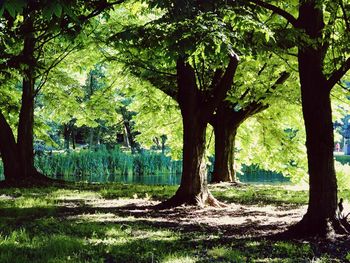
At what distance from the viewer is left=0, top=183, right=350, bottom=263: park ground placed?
6.08 meters

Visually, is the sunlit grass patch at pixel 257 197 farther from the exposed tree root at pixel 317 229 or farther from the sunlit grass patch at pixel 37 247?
the sunlit grass patch at pixel 37 247

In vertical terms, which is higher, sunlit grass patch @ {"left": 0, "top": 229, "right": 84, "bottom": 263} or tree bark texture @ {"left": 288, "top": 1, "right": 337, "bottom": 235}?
tree bark texture @ {"left": 288, "top": 1, "right": 337, "bottom": 235}

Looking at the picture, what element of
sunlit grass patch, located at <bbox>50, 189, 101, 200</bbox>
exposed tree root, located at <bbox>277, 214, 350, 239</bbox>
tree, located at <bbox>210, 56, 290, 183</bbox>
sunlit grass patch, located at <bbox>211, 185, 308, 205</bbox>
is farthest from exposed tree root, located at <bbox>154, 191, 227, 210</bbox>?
tree, located at <bbox>210, 56, 290, 183</bbox>

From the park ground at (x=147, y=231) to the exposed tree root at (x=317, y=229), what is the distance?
224 mm

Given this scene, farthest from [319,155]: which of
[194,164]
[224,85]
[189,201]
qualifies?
[189,201]

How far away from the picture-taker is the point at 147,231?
7695 mm

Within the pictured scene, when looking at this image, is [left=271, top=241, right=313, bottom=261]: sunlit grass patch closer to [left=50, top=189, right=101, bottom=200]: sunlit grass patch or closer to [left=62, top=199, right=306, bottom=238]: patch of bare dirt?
[left=62, top=199, right=306, bottom=238]: patch of bare dirt

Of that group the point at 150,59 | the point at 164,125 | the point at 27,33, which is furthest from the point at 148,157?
the point at 27,33

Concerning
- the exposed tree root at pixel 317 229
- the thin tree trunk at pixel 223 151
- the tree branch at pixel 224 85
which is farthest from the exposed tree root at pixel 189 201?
the thin tree trunk at pixel 223 151

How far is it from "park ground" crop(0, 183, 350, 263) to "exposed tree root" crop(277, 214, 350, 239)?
0.22 metres

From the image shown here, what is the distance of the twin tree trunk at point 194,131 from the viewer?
10.8 m

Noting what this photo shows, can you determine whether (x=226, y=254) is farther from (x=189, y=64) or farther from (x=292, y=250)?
(x=189, y=64)

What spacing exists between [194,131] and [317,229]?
417 centimetres

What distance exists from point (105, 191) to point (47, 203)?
9.68ft
